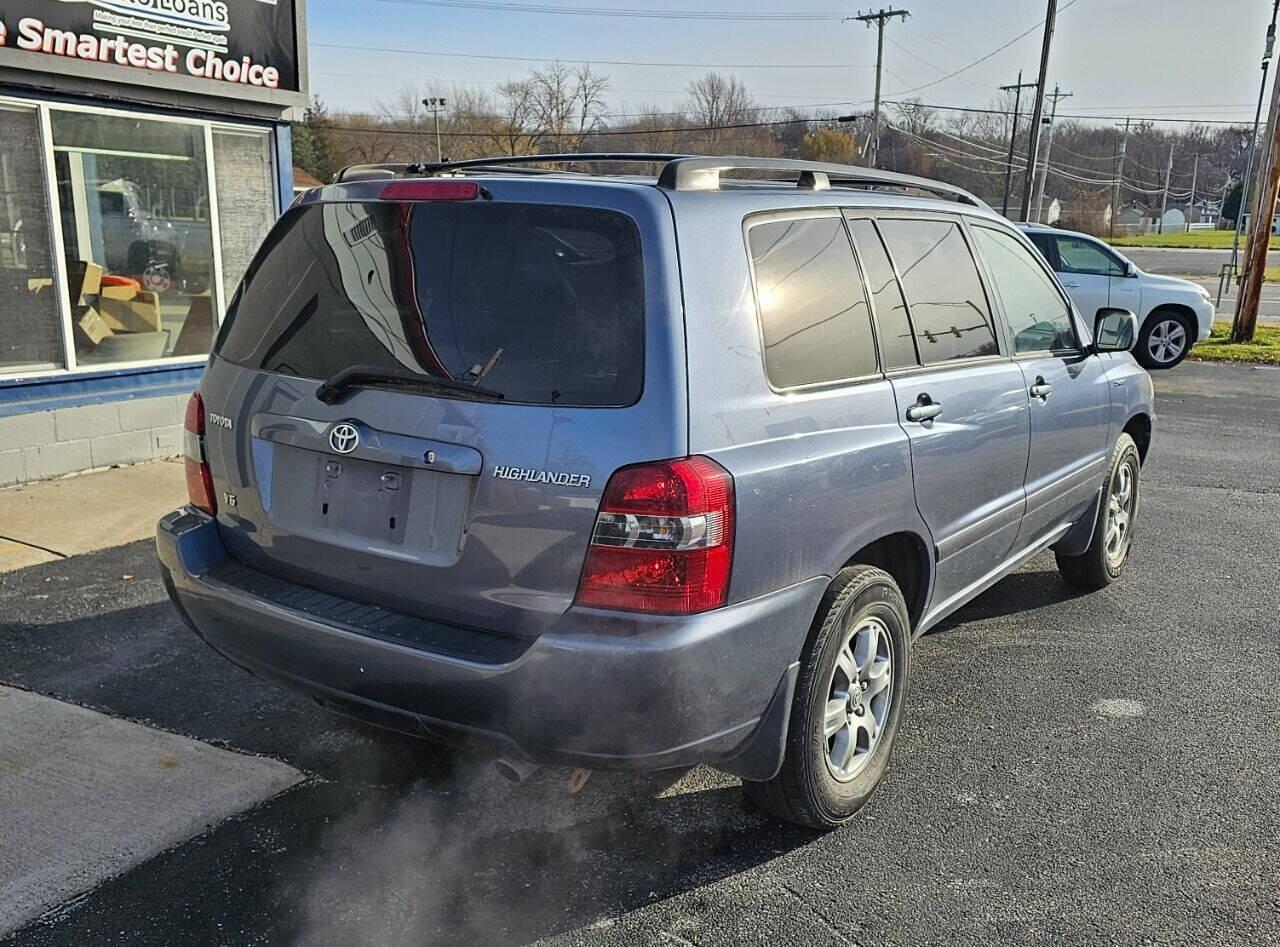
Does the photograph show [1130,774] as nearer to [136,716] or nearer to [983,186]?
[136,716]

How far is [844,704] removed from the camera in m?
3.17

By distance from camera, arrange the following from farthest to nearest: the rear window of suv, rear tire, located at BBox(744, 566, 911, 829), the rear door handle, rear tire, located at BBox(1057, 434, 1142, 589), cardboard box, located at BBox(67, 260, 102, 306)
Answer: cardboard box, located at BBox(67, 260, 102, 306)
rear tire, located at BBox(1057, 434, 1142, 589)
the rear door handle
rear tire, located at BBox(744, 566, 911, 829)
the rear window of suv

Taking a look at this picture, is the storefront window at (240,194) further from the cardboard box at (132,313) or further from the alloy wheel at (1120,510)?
the alloy wheel at (1120,510)

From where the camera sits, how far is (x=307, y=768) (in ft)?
11.5

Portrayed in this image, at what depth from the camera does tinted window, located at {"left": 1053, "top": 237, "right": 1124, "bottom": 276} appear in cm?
1478

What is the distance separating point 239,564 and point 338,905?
1.02 meters

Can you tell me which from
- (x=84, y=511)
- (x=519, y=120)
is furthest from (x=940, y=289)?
(x=519, y=120)

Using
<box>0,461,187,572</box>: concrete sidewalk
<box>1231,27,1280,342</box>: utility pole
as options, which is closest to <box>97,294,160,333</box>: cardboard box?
<box>0,461,187,572</box>: concrete sidewalk

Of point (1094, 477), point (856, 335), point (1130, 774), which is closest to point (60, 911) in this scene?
point (856, 335)

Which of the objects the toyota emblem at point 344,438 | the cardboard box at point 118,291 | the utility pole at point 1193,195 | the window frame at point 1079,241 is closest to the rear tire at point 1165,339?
the window frame at point 1079,241

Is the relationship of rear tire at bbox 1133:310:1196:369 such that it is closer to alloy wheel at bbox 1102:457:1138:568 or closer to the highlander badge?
alloy wheel at bbox 1102:457:1138:568

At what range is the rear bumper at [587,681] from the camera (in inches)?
96.8

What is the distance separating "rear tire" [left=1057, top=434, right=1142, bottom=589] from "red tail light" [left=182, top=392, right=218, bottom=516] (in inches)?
160

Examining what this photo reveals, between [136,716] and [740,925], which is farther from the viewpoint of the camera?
[136,716]
